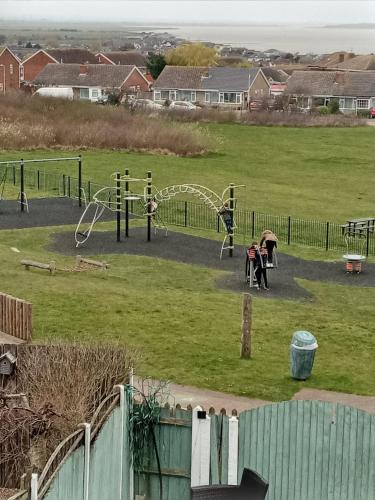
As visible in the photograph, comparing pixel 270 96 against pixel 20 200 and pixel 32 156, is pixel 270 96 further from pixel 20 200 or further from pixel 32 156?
pixel 20 200

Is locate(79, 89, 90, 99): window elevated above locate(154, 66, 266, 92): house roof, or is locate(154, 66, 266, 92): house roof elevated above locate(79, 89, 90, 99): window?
locate(154, 66, 266, 92): house roof

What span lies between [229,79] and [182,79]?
21.1 feet

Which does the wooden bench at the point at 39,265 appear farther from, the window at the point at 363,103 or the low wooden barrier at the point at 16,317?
the window at the point at 363,103

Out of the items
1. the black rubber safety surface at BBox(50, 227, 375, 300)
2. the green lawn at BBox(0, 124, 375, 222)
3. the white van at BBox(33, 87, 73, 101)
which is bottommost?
the white van at BBox(33, 87, 73, 101)

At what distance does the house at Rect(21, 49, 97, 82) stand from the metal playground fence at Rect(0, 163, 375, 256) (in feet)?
312

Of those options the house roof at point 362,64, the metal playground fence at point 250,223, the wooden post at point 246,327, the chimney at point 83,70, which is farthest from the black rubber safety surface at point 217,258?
the house roof at point 362,64

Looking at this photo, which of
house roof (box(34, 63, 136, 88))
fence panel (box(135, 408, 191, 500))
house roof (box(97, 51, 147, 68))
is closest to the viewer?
fence panel (box(135, 408, 191, 500))

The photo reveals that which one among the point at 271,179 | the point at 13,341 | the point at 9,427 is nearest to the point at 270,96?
the point at 271,179

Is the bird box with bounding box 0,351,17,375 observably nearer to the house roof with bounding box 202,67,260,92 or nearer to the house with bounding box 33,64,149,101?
the house roof with bounding box 202,67,260,92

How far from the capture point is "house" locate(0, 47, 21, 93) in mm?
131375

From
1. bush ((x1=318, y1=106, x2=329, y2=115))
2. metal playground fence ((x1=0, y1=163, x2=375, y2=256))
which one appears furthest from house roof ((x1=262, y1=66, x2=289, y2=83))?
metal playground fence ((x1=0, y1=163, x2=375, y2=256))

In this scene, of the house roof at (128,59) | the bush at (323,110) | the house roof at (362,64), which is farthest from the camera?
the house roof at (128,59)

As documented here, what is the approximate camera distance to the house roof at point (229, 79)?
125 metres

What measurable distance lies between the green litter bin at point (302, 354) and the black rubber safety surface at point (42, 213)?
71.8 ft
